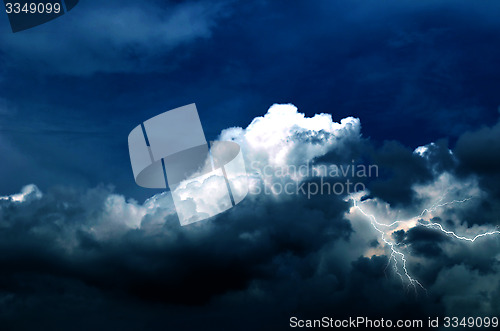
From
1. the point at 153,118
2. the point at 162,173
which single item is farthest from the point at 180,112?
the point at 162,173

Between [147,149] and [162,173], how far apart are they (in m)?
2.18

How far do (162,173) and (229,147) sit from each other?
3.56 metres

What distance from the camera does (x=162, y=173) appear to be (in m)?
23.5

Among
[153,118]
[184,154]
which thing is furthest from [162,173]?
[153,118]

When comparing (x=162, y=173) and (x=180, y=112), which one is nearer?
(x=180, y=112)

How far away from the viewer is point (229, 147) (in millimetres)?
24375

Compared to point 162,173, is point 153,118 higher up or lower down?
higher up

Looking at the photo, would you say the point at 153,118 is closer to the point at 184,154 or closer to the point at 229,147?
the point at 184,154

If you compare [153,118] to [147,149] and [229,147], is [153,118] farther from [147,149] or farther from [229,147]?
[229,147]

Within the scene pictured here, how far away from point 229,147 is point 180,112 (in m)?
3.55

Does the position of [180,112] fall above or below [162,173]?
above

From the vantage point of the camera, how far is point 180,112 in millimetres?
21938

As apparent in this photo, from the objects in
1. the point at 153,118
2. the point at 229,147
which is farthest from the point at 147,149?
the point at 229,147

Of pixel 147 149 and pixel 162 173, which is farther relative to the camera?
pixel 162 173
